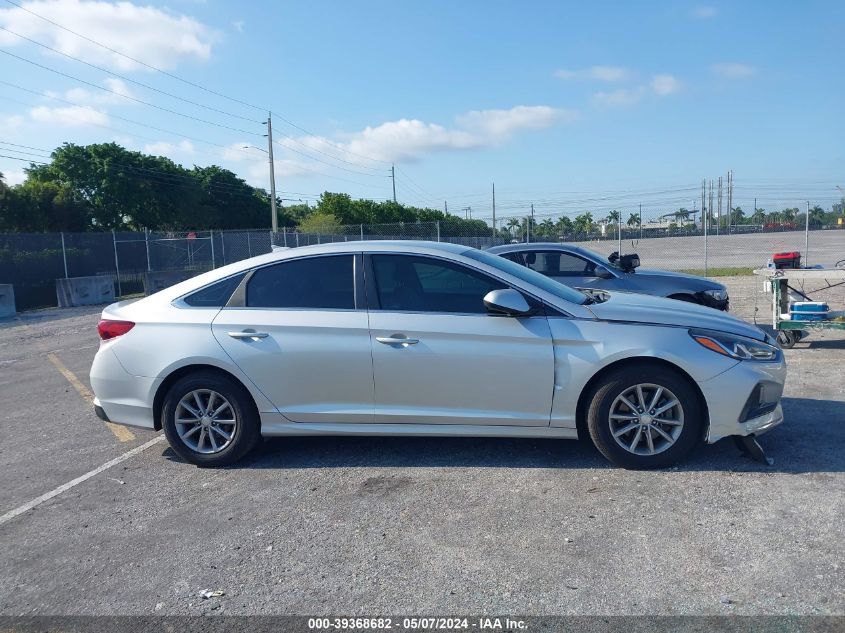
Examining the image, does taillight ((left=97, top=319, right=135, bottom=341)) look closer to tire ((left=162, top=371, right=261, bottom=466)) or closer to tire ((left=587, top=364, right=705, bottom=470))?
tire ((left=162, top=371, right=261, bottom=466))

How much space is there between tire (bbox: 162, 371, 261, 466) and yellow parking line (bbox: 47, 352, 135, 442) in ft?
3.91

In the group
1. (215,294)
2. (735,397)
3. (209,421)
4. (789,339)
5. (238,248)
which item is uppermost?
(238,248)

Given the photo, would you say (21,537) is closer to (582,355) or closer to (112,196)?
(582,355)

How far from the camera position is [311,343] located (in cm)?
481

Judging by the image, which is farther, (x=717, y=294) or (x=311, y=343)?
(x=717, y=294)

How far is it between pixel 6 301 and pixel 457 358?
17504mm

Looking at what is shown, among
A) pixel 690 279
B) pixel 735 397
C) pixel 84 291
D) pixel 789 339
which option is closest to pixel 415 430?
pixel 735 397

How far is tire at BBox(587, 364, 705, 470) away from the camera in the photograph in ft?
14.6

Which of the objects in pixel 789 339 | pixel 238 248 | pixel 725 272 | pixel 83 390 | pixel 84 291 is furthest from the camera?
pixel 238 248

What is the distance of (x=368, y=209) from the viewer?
2183 inches

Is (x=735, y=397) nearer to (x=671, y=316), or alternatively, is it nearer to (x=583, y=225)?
(x=671, y=316)

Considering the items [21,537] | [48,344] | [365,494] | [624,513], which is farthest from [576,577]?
[48,344]

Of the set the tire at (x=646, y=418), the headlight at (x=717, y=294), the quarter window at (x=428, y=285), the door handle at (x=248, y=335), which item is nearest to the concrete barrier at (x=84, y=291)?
the door handle at (x=248, y=335)

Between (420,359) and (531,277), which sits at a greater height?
(531,277)
